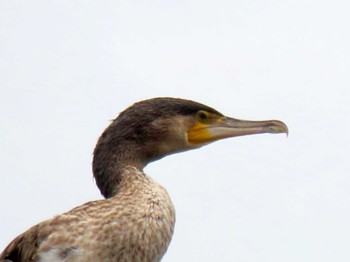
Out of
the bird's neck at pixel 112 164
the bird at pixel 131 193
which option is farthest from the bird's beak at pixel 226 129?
the bird's neck at pixel 112 164

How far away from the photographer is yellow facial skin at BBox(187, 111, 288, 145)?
10.1 meters

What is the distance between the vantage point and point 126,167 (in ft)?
32.2

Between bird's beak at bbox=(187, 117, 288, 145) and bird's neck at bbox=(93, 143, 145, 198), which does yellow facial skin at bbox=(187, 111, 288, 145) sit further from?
→ bird's neck at bbox=(93, 143, 145, 198)

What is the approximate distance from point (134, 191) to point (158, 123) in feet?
2.81

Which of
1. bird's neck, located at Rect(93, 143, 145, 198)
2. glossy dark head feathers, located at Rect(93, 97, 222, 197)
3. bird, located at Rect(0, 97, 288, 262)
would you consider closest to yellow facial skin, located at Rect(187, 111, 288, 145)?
bird, located at Rect(0, 97, 288, 262)

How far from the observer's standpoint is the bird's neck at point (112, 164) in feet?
32.0

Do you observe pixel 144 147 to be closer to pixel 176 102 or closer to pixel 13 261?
pixel 176 102

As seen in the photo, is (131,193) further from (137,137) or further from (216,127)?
(216,127)

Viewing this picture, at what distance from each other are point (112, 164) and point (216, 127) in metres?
0.98

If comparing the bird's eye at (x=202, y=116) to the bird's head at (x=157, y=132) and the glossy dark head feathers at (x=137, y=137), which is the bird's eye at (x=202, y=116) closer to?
the bird's head at (x=157, y=132)

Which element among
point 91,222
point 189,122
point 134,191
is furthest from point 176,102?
point 91,222

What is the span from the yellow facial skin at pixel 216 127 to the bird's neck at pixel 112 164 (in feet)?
1.87

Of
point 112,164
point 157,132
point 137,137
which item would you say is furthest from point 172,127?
point 112,164

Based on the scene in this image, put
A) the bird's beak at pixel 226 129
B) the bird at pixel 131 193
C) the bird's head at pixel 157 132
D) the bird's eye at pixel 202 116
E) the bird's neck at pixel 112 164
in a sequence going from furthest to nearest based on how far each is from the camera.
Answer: the bird's eye at pixel 202 116
the bird's beak at pixel 226 129
the bird's head at pixel 157 132
the bird's neck at pixel 112 164
the bird at pixel 131 193
